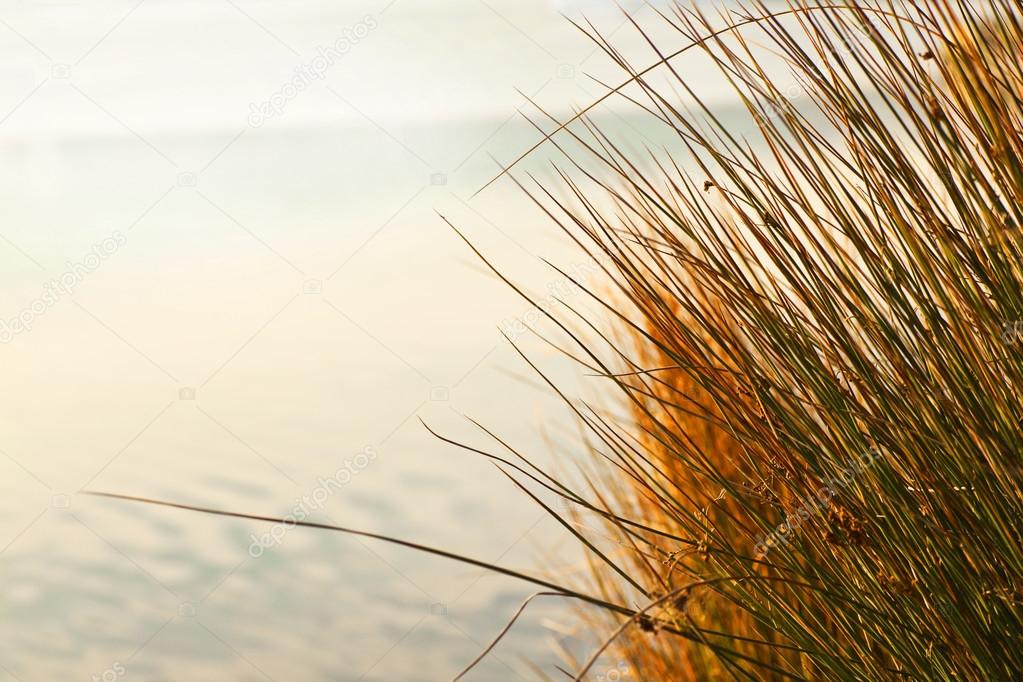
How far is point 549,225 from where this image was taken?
5176 millimetres

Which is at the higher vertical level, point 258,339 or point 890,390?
point 258,339

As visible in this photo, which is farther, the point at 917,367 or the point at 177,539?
the point at 177,539

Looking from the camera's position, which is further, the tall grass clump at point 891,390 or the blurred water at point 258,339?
the blurred water at point 258,339

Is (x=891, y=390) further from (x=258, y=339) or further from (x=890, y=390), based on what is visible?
(x=258, y=339)

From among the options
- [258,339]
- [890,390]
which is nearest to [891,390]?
[890,390]

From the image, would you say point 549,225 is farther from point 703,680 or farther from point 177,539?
point 703,680

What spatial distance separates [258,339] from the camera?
182 inches

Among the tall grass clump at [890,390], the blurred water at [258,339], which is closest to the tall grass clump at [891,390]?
the tall grass clump at [890,390]

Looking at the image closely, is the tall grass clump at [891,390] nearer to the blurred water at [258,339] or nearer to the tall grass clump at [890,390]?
the tall grass clump at [890,390]

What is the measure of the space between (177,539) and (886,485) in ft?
12.2

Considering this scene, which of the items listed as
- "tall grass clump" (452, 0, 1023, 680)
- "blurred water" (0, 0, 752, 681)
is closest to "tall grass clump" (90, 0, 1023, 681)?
"tall grass clump" (452, 0, 1023, 680)

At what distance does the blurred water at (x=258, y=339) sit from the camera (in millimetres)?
3414

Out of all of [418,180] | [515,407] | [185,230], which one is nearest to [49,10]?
[185,230]

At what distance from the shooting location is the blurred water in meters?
3.41
